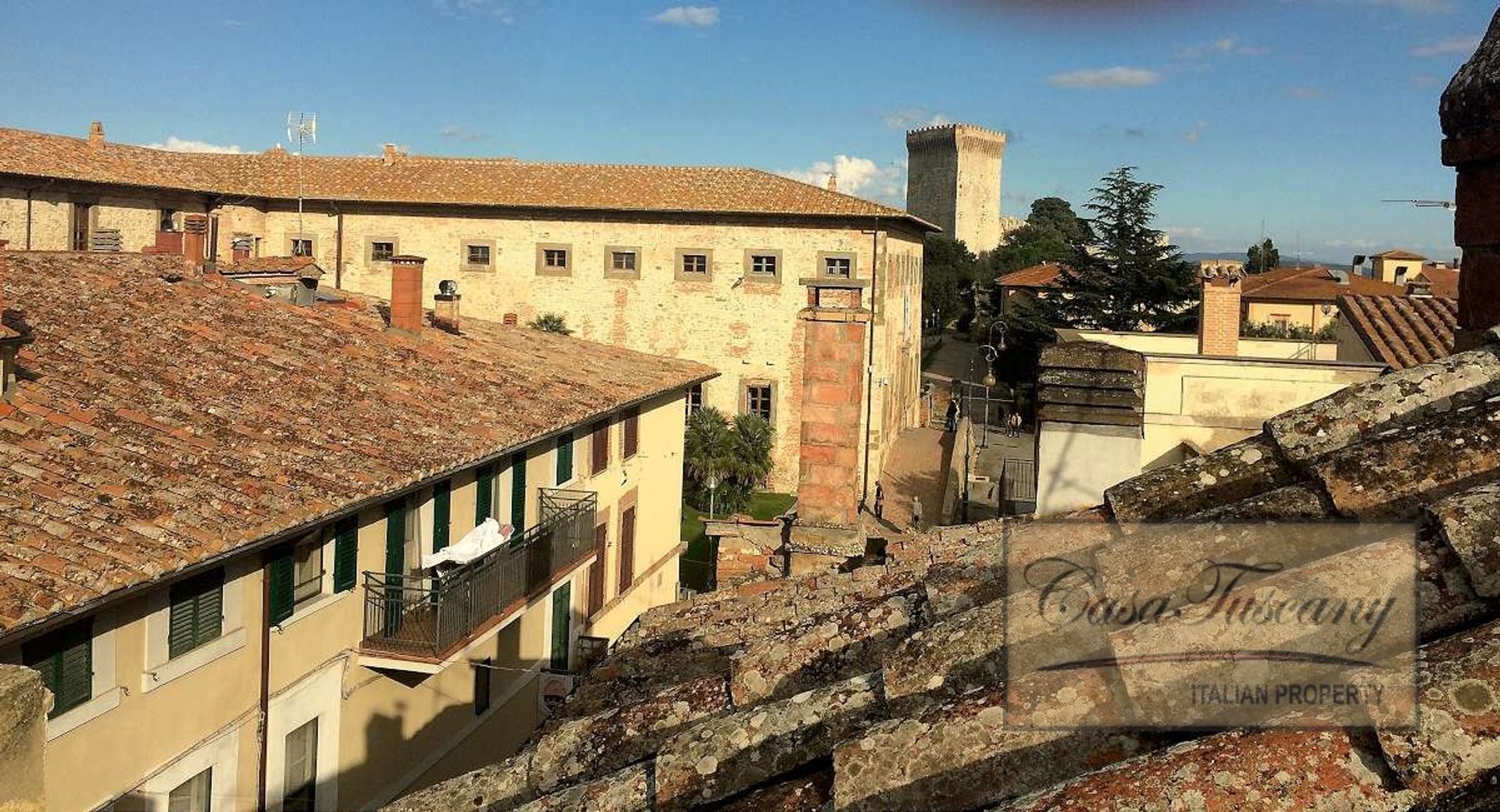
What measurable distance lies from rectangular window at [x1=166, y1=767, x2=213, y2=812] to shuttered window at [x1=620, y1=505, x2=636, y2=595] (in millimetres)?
9430

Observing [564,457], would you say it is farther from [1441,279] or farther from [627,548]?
[1441,279]

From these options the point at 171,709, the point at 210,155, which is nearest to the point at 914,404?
the point at 210,155

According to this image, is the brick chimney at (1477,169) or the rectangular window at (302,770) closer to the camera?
the brick chimney at (1477,169)

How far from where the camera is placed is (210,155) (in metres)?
37.1

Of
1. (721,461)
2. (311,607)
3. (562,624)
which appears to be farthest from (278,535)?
(721,461)

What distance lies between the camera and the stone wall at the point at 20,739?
2123 millimetres

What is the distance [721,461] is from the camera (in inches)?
1145

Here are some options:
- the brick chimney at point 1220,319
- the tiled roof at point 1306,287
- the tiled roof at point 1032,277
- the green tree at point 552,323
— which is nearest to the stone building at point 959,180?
the tiled roof at point 1032,277

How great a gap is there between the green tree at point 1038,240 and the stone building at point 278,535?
61956 millimetres

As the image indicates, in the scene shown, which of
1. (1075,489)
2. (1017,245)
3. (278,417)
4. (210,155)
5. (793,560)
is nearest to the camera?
(1075,489)

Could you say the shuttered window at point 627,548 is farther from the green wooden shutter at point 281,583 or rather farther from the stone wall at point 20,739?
the stone wall at point 20,739

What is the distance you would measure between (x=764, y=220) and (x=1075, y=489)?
27.3m

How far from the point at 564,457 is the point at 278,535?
23.6ft

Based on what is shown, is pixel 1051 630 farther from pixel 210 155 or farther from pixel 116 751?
pixel 210 155
